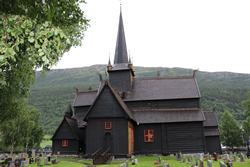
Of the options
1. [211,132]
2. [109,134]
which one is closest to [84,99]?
[109,134]

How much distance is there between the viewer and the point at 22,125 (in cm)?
3603

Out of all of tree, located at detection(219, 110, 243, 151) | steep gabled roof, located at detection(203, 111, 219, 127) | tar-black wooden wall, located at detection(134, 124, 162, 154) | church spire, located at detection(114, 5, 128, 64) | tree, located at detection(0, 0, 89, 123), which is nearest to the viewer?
tree, located at detection(0, 0, 89, 123)

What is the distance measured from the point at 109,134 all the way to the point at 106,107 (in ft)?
10.4

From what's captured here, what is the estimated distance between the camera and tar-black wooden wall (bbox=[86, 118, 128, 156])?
2209cm

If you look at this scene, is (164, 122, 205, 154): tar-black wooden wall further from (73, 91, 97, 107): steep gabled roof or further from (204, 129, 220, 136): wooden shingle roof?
(73, 91, 97, 107): steep gabled roof

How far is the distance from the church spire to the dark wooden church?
130 centimetres

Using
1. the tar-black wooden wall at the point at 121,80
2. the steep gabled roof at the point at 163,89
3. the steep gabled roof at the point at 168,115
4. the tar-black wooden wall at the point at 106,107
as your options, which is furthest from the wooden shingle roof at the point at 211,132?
the tar-black wooden wall at the point at 106,107

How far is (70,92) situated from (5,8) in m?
134

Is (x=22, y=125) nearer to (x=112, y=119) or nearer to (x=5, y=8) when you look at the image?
(x=112, y=119)

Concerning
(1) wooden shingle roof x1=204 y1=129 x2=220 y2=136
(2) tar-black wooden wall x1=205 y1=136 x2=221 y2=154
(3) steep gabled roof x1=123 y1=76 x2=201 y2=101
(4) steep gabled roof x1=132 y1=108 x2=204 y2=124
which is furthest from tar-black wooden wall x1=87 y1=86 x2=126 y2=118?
(2) tar-black wooden wall x1=205 y1=136 x2=221 y2=154

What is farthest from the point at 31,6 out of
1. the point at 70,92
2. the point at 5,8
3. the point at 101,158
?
the point at 70,92

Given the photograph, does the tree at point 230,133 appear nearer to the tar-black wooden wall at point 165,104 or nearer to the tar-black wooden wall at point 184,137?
the tar-black wooden wall at point 165,104

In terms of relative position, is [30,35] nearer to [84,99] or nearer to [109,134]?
[109,134]

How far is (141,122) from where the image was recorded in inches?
998
